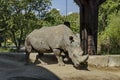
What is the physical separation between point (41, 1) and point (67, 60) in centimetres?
3475

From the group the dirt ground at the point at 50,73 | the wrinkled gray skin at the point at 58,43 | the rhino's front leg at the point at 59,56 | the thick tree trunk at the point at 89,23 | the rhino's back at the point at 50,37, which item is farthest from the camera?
the thick tree trunk at the point at 89,23

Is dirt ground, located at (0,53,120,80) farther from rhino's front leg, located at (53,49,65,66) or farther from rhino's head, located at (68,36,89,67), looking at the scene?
rhino's head, located at (68,36,89,67)

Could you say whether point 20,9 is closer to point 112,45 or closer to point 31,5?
point 31,5

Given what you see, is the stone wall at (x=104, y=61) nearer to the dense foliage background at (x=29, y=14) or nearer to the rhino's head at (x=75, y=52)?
the rhino's head at (x=75, y=52)

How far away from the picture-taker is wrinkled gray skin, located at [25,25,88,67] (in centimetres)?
1449

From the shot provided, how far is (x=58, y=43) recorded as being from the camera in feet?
49.2

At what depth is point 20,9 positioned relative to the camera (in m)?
49.1

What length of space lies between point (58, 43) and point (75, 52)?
0.91 m

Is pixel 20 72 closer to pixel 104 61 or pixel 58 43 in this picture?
pixel 58 43

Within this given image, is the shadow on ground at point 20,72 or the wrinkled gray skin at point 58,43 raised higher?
the wrinkled gray skin at point 58,43

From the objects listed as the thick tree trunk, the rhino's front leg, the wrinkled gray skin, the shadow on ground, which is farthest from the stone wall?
the thick tree trunk

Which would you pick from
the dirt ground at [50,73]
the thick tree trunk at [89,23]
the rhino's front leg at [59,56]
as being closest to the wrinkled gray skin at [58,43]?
the rhino's front leg at [59,56]

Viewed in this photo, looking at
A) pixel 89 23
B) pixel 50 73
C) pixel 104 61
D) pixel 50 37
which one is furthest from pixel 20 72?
pixel 89 23

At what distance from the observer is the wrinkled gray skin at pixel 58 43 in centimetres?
1449
